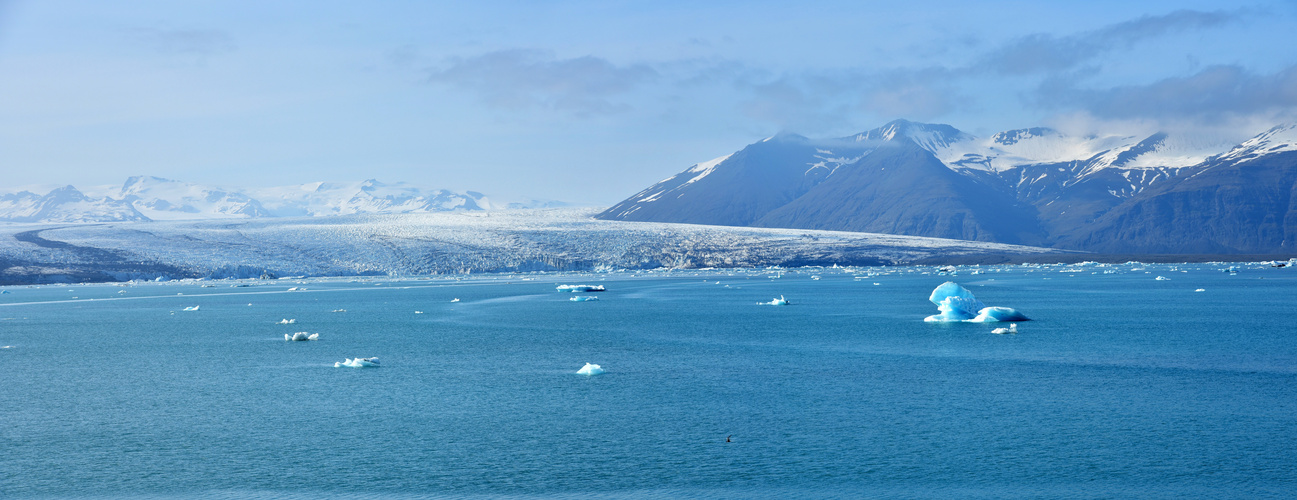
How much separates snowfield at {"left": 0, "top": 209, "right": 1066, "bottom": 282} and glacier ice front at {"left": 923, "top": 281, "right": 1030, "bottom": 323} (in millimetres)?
58533

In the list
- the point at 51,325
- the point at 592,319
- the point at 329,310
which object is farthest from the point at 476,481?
the point at 329,310

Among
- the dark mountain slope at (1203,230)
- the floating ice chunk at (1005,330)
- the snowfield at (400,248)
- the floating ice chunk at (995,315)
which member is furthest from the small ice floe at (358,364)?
the dark mountain slope at (1203,230)

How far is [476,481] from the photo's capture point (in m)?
9.50

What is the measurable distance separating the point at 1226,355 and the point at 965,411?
846 centimetres

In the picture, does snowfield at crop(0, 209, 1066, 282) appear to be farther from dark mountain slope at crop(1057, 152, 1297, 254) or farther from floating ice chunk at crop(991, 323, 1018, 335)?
dark mountain slope at crop(1057, 152, 1297, 254)

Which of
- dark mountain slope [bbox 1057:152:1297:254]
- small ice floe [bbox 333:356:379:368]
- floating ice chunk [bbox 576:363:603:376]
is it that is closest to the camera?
floating ice chunk [bbox 576:363:603:376]

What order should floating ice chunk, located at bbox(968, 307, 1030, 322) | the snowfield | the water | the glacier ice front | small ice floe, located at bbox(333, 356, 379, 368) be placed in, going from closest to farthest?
the water
small ice floe, located at bbox(333, 356, 379, 368)
floating ice chunk, located at bbox(968, 307, 1030, 322)
the glacier ice front
the snowfield

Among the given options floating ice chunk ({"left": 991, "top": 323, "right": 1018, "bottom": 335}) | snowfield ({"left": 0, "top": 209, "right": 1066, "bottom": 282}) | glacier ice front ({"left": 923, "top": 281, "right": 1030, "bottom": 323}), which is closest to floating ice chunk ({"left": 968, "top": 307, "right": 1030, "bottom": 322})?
glacier ice front ({"left": 923, "top": 281, "right": 1030, "bottom": 323})

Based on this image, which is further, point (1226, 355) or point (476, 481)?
point (1226, 355)

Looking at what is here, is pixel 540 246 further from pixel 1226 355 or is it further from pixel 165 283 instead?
pixel 1226 355

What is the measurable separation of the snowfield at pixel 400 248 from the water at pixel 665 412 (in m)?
52.1

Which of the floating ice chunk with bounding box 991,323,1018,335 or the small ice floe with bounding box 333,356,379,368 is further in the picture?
the floating ice chunk with bounding box 991,323,1018,335

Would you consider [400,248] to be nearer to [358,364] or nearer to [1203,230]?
[358,364]

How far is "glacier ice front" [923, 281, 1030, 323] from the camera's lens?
86.2 ft
